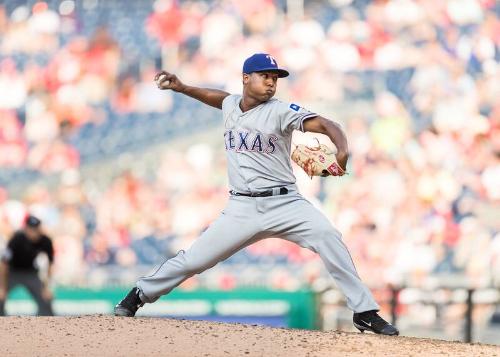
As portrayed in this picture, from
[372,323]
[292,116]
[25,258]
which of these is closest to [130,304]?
[372,323]

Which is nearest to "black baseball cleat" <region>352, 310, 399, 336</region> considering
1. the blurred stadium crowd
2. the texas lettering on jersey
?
the texas lettering on jersey

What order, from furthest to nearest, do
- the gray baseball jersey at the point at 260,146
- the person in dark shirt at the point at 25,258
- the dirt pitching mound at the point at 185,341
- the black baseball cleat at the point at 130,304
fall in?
the person in dark shirt at the point at 25,258 → the black baseball cleat at the point at 130,304 → the gray baseball jersey at the point at 260,146 → the dirt pitching mound at the point at 185,341

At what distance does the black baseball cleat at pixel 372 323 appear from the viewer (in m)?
4.89

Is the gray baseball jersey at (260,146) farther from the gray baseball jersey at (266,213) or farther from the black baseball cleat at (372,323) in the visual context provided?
the black baseball cleat at (372,323)

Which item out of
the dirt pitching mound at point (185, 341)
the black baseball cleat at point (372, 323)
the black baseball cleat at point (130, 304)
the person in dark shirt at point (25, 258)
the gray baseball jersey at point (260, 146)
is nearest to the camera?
the dirt pitching mound at point (185, 341)

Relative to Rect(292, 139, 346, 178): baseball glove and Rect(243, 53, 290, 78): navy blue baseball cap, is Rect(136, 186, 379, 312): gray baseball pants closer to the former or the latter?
Rect(292, 139, 346, 178): baseball glove

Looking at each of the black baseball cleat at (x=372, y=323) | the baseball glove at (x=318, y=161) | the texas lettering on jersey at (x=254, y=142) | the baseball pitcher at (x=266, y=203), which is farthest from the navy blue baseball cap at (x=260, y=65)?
the black baseball cleat at (x=372, y=323)

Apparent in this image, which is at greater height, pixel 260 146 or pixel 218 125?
pixel 218 125

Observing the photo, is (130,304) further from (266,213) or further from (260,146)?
(260,146)

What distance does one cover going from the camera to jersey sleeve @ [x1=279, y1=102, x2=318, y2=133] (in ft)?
15.2

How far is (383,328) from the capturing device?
4.92m

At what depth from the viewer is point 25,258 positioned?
9.49m

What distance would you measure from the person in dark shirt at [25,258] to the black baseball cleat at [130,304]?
4323 millimetres

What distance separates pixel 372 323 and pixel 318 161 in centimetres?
85
